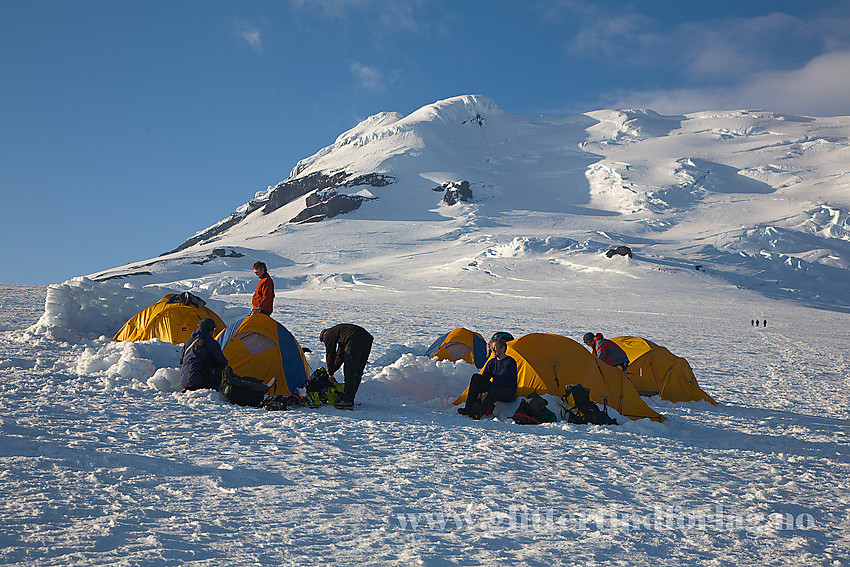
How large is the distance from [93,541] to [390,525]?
1.88m

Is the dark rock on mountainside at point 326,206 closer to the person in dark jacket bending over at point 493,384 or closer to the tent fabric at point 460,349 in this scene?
the tent fabric at point 460,349

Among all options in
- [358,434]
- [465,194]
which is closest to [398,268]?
[465,194]

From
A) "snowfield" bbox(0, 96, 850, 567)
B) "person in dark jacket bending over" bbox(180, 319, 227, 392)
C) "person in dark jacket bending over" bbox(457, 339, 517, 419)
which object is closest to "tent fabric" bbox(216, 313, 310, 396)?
"person in dark jacket bending over" bbox(180, 319, 227, 392)

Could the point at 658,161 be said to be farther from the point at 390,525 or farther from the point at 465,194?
the point at 390,525

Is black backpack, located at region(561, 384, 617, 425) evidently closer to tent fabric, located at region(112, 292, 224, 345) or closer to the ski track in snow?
the ski track in snow

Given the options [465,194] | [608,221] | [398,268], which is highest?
[465,194]

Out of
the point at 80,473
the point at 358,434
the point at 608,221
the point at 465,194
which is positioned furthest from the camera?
the point at 465,194

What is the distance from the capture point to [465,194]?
93.6 metres

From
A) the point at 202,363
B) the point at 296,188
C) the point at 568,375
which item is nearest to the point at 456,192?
the point at 296,188

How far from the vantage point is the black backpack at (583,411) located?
7784mm

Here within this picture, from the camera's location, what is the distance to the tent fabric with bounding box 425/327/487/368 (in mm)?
11305

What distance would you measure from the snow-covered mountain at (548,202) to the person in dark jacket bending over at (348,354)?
38.7 meters

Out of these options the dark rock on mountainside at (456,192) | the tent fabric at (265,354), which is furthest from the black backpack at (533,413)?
the dark rock on mountainside at (456,192)

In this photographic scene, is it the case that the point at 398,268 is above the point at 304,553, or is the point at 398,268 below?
above
